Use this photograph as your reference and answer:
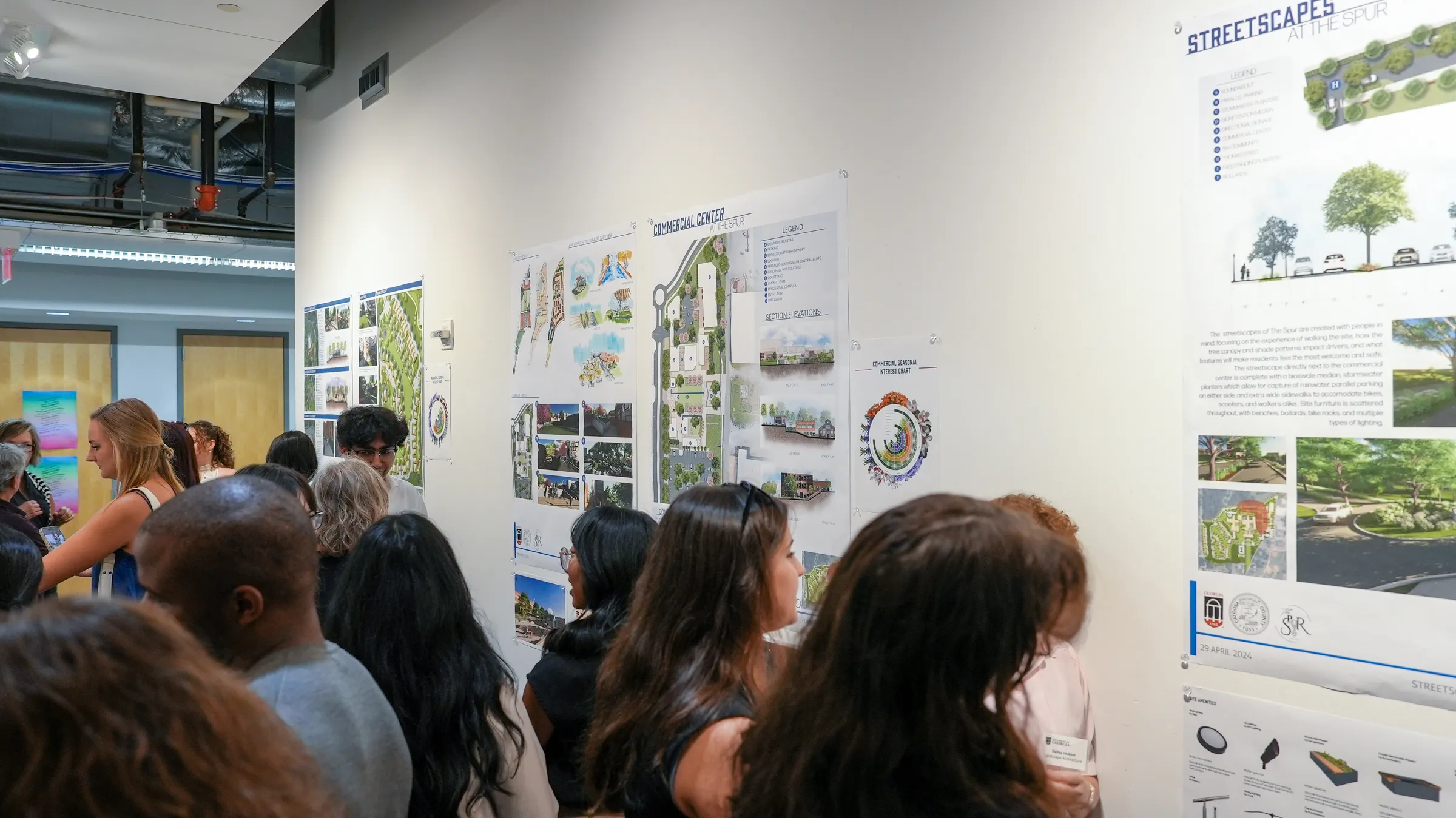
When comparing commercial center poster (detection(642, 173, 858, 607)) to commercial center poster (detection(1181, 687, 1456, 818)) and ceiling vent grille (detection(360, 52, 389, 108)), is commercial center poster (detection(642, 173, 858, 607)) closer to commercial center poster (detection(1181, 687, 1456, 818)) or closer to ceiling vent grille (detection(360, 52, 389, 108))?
commercial center poster (detection(1181, 687, 1456, 818))

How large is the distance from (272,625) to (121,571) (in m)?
2.26

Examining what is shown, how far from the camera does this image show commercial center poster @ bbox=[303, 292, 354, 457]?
5.64 metres

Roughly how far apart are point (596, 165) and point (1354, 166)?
99.6 inches

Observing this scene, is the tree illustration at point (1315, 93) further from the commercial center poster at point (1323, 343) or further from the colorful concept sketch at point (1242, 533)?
the colorful concept sketch at point (1242, 533)

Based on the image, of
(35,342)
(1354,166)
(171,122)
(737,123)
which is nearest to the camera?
(1354,166)

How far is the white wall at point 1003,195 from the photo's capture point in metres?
2.06

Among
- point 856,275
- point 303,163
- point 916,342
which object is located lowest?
point 916,342

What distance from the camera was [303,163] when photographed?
20.1 ft

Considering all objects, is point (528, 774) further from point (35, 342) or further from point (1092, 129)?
point (35, 342)

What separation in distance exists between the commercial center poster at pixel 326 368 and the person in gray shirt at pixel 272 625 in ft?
14.4

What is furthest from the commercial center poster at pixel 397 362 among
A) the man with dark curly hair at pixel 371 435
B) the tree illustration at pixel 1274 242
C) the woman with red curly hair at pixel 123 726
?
the woman with red curly hair at pixel 123 726

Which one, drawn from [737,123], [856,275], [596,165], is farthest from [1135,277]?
→ [596,165]

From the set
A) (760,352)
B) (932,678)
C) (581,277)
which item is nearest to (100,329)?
(581,277)

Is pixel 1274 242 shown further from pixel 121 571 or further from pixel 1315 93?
pixel 121 571
